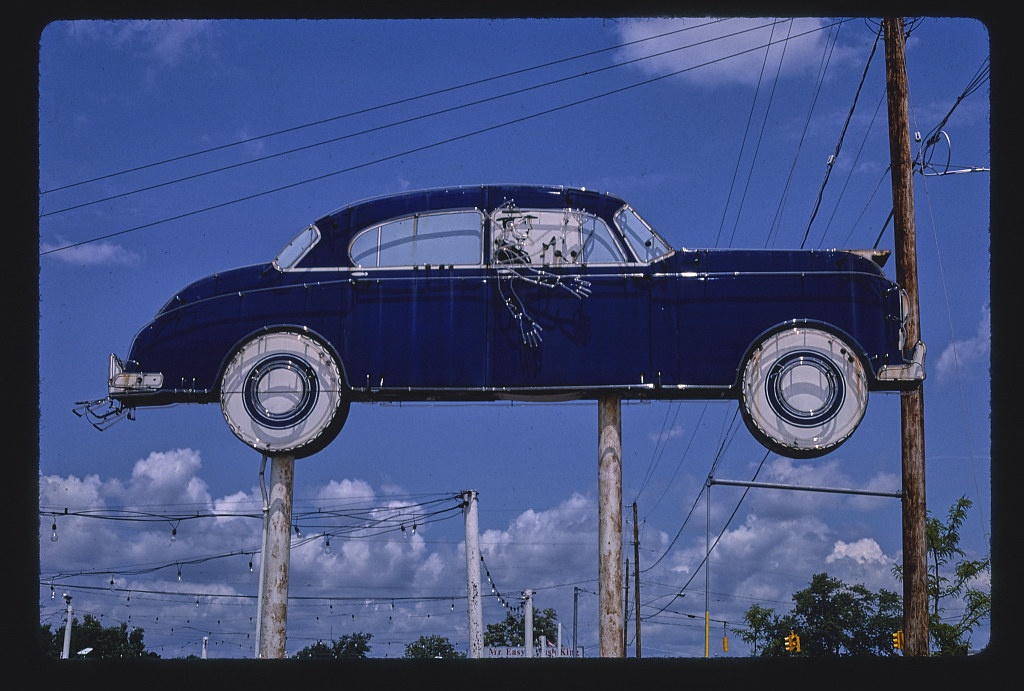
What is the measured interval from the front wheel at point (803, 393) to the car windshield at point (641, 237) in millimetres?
1712

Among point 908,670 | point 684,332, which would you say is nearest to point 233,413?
point 684,332

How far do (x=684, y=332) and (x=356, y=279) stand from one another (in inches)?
162

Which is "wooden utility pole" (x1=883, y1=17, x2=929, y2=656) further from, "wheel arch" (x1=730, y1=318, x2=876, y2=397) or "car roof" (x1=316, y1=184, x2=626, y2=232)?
"car roof" (x1=316, y1=184, x2=626, y2=232)

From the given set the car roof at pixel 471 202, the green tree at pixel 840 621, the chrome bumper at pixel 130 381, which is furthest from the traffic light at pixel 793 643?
the chrome bumper at pixel 130 381

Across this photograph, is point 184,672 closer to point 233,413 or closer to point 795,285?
point 233,413

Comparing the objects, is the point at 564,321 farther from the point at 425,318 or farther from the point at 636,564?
the point at 636,564

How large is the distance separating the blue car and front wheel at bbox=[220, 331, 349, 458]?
18mm

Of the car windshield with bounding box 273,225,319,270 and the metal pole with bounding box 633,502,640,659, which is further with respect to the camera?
the metal pole with bounding box 633,502,640,659

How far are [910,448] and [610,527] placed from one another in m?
4.54

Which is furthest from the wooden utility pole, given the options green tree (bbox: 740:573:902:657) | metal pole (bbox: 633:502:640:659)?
metal pole (bbox: 633:502:640:659)

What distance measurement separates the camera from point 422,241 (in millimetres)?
14555

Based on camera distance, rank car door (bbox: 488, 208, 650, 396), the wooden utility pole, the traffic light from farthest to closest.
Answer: the traffic light → the wooden utility pole → car door (bbox: 488, 208, 650, 396)

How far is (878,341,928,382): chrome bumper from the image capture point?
45.8 ft
